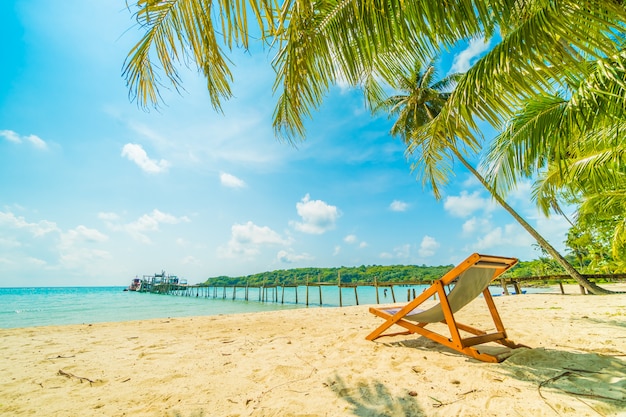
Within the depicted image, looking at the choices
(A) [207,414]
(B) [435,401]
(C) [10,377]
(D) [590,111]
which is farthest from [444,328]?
(C) [10,377]

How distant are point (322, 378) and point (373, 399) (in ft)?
1.79

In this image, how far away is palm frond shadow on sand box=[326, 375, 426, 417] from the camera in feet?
5.70

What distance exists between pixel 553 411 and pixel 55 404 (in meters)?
3.29

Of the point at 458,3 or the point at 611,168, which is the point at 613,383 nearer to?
the point at 458,3

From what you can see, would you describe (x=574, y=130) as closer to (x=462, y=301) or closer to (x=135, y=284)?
(x=462, y=301)

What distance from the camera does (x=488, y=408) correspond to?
172cm

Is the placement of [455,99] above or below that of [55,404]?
above

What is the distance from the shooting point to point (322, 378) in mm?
2355

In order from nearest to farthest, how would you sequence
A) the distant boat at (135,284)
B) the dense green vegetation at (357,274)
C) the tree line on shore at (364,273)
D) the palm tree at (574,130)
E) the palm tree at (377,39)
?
the palm tree at (377,39) → the palm tree at (574,130) → the tree line on shore at (364,273) → the dense green vegetation at (357,274) → the distant boat at (135,284)

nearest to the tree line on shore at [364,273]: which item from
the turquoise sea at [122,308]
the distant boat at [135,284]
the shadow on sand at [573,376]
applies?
the turquoise sea at [122,308]

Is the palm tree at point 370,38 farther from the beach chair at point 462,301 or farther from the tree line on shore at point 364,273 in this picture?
the tree line on shore at point 364,273

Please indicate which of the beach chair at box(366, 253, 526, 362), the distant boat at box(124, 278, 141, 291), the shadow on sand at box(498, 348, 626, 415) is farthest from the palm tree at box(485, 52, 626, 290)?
the distant boat at box(124, 278, 141, 291)

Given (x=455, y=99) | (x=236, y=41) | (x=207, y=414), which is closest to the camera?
(x=236, y=41)

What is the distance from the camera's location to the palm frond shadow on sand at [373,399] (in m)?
1.74
